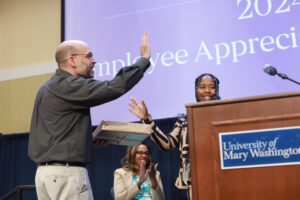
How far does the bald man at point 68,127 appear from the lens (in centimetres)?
205

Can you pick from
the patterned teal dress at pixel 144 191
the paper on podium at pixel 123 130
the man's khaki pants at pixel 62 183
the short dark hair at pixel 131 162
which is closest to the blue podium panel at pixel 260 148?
the paper on podium at pixel 123 130

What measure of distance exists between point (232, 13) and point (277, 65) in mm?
734

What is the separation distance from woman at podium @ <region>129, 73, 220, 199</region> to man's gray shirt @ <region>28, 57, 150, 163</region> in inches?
16.9

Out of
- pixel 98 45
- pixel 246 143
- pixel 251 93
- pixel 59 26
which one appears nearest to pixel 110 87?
pixel 246 143

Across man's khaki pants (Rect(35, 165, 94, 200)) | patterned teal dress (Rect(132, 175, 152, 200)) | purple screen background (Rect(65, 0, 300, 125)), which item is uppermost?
purple screen background (Rect(65, 0, 300, 125))

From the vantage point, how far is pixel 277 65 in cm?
388

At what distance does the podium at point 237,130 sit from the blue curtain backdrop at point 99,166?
2.53 meters

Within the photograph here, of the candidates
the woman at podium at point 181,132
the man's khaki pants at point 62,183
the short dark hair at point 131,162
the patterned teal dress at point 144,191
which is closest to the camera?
the man's khaki pants at point 62,183

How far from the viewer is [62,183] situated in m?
2.03

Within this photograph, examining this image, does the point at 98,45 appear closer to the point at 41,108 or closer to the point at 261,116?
the point at 41,108

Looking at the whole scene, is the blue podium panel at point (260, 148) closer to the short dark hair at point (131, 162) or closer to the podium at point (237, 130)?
the podium at point (237, 130)

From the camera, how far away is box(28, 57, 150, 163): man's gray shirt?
2.08 metres

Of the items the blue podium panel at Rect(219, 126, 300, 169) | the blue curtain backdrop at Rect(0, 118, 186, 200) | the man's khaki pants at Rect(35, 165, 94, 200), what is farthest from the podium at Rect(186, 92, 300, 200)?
the blue curtain backdrop at Rect(0, 118, 186, 200)

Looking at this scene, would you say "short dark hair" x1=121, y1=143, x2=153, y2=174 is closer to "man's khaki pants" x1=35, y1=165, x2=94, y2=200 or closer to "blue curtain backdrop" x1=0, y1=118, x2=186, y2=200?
"blue curtain backdrop" x1=0, y1=118, x2=186, y2=200
